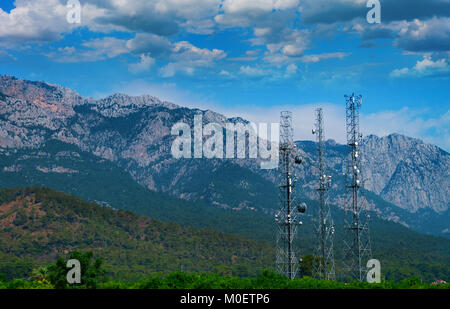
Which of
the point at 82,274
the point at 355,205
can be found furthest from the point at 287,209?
the point at 82,274

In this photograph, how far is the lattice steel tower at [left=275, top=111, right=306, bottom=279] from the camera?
67000 mm

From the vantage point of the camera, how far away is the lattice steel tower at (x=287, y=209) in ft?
220

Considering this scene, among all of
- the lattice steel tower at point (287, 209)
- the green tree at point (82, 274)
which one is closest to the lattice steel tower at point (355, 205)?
the lattice steel tower at point (287, 209)

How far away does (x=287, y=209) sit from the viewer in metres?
68.2

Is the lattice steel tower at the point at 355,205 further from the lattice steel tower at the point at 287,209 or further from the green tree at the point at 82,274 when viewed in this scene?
the green tree at the point at 82,274

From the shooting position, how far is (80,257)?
275 feet

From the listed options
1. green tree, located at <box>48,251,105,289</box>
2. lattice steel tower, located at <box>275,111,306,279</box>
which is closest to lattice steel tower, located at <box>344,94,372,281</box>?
lattice steel tower, located at <box>275,111,306,279</box>

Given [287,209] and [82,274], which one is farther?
[82,274]

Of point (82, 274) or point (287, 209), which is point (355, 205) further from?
point (82, 274)
